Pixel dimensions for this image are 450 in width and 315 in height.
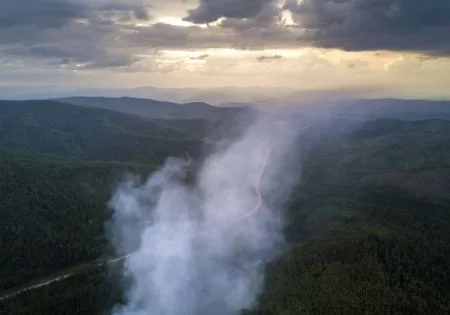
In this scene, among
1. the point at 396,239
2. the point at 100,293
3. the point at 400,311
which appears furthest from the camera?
the point at 396,239

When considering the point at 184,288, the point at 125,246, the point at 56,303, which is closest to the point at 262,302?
the point at 184,288

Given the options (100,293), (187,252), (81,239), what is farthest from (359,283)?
(81,239)

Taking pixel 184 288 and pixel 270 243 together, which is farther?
pixel 270 243

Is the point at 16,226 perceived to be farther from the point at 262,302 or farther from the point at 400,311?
the point at 400,311

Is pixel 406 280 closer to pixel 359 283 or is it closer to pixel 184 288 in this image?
pixel 359 283

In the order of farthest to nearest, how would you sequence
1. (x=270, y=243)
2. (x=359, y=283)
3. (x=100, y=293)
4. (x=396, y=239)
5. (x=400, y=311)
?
(x=270, y=243) → (x=396, y=239) → (x=100, y=293) → (x=359, y=283) → (x=400, y=311)

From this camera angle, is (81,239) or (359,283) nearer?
(359,283)

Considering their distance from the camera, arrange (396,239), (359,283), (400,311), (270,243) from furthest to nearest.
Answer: (270,243), (396,239), (359,283), (400,311)

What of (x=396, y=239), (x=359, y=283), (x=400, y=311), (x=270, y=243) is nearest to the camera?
(x=400, y=311)

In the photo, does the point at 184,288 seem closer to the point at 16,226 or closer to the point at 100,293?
the point at 100,293
